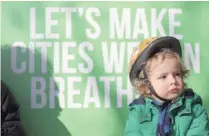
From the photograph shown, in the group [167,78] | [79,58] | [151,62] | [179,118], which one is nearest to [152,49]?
[151,62]

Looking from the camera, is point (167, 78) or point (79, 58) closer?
point (167, 78)

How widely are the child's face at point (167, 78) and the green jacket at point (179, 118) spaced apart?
0.05 m

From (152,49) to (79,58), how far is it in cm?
57

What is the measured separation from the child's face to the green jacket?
0.05m

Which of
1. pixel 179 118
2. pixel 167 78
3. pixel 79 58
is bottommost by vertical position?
pixel 179 118

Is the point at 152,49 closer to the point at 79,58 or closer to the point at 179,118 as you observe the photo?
the point at 179,118

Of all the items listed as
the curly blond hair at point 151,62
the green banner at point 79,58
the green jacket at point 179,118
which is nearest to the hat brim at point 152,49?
the curly blond hair at point 151,62

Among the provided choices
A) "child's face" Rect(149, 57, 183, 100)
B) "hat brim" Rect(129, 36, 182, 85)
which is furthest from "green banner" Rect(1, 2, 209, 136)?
"child's face" Rect(149, 57, 183, 100)

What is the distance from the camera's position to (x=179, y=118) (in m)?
2.30

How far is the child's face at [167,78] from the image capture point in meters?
2.27

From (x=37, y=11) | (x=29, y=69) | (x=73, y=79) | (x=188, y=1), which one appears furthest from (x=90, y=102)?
(x=188, y=1)

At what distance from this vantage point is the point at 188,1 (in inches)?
111

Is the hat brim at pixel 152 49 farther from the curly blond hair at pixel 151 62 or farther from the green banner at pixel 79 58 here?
the green banner at pixel 79 58

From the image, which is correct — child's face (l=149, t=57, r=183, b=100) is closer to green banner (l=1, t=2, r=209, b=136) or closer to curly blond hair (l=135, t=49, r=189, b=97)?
curly blond hair (l=135, t=49, r=189, b=97)
